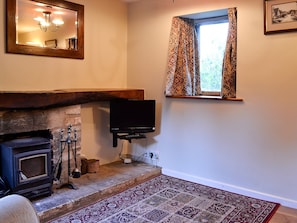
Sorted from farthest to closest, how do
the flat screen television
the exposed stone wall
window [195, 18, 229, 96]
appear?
the flat screen television < window [195, 18, 229, 96] < the exposed stone wall

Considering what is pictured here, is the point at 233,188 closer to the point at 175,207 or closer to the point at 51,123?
the point at 175,207

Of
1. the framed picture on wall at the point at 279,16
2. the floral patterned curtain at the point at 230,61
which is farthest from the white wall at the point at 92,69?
the framed picture on wall at the point at 279,16

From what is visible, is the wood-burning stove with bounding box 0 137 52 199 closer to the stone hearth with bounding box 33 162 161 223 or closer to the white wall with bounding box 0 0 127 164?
the stone hearth with bounding box 33 162 161 223

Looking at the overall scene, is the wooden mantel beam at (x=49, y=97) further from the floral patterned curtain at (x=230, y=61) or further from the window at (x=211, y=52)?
the floral patterned curtain at (x=230, y=61)

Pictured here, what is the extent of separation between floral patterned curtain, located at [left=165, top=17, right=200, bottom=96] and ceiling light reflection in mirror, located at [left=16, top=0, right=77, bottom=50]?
1271 millimetres

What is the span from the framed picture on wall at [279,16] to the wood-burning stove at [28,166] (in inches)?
104

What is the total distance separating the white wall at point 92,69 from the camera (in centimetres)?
327

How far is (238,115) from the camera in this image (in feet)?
11.4

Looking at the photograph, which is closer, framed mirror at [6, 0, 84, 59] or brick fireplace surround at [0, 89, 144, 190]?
brick fireplace surround at [0, 89, 144, 190]

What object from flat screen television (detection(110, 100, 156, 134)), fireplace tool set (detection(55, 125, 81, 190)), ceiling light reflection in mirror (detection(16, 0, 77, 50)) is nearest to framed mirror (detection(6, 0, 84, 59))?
ceiling light reflection in mirror (detection(16, 0, 77, 50))

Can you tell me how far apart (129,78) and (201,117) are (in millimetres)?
1360

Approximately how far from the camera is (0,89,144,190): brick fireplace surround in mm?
2906

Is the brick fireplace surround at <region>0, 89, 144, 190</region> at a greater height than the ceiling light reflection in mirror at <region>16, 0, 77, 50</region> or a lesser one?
lesser

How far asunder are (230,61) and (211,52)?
1.64 ft
